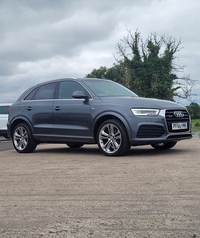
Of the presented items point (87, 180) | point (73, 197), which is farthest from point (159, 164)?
point (73, 197)

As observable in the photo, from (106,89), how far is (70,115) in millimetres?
963

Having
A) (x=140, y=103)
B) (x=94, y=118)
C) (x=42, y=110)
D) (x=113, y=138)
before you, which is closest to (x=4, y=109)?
(x=42, y=110)

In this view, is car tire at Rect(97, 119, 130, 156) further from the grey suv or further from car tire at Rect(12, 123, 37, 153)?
car tire at Rect(12, 123, 37, 153)

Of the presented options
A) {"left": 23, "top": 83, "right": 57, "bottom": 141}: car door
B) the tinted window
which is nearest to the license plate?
{"left": 23, "top": 83, "right": 57, "bottom": 141}: car door

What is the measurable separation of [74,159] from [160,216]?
5.12 metres

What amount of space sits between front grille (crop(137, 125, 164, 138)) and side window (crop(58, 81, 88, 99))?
1.90 meters

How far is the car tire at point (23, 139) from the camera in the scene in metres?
11.3

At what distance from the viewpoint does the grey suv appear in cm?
937

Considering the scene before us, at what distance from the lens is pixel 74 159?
9219 mm

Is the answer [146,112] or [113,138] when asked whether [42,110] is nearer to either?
[113,138]

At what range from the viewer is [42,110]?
36.3 feet

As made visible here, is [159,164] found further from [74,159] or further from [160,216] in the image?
[160,216]

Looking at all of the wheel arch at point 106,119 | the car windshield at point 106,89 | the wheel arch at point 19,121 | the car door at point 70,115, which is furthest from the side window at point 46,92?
the wheel arch at point 106,119

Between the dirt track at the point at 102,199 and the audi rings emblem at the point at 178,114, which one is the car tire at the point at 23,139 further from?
the audi rings emblem at the point at 178,114
